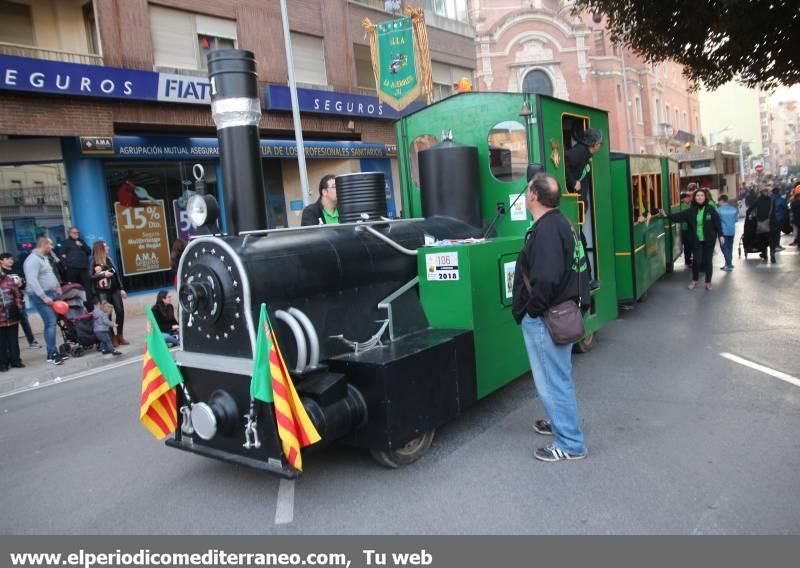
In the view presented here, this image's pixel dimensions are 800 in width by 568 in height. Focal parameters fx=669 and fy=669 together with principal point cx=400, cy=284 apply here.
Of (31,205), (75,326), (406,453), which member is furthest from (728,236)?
(31,205)

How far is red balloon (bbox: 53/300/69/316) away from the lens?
371 inches

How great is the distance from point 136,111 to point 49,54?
1834 mm

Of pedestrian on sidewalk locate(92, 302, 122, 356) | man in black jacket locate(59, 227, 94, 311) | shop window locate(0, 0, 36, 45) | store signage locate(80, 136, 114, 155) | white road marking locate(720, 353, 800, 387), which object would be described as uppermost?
shop window locate(0, 0, 36, 45)

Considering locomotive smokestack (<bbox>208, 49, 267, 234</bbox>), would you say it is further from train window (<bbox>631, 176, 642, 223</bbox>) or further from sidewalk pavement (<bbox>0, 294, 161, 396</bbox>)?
train window (<bbox>631, 176, 642, 223</bbox>)

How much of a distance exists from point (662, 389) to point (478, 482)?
98.0 inches

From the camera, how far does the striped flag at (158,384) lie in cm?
419

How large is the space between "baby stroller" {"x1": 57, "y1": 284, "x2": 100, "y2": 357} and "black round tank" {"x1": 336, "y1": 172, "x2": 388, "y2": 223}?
20.5 feet

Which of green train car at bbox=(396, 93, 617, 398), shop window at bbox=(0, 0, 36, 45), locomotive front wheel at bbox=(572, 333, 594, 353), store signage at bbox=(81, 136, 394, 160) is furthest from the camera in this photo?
store signage at bbox=(81, 136, 394, 160)

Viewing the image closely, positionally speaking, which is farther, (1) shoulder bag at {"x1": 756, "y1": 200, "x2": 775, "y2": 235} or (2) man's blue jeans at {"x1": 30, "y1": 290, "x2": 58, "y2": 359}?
(1) shoulder bag at {"x1": 756, "y1": 200, "x2": 775, "y2": 235}

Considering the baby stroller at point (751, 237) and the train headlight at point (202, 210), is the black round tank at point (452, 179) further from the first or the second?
the baby stroller at point (751, 237)

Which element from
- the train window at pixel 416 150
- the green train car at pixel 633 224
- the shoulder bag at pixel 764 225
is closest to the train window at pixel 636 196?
the green train car at pixel 633 224

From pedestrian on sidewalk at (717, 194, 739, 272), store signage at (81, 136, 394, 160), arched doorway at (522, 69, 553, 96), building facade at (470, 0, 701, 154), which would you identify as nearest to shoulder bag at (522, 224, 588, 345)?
store signage at (81, 136, 394, 160)

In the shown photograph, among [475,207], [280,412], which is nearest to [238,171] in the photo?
[280,412]

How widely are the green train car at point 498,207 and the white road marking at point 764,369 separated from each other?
126cm
